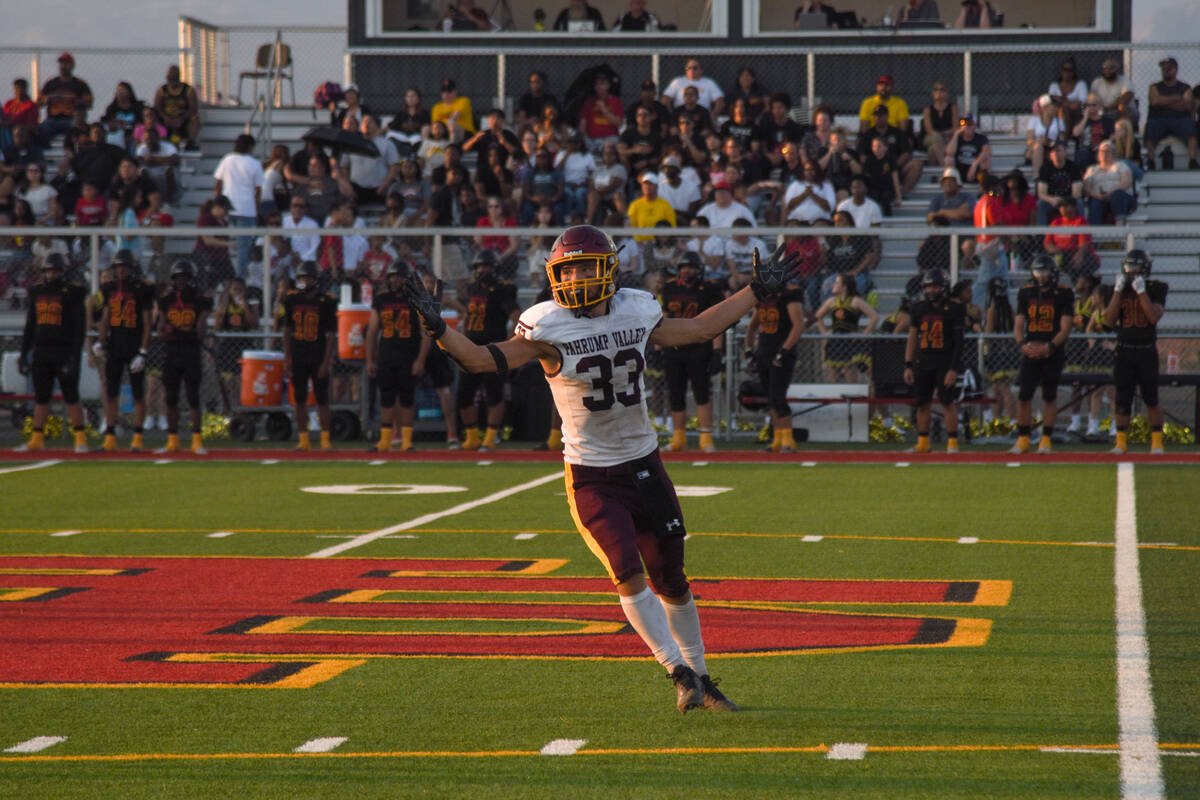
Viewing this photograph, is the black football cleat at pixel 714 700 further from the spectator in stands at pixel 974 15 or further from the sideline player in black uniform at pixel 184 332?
the spectator in stands at pixel 974 15

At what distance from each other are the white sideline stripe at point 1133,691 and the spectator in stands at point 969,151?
13.0 meters

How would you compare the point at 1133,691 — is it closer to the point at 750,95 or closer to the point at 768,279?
the point at 768,279

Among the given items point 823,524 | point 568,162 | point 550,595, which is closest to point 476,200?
point 568,162

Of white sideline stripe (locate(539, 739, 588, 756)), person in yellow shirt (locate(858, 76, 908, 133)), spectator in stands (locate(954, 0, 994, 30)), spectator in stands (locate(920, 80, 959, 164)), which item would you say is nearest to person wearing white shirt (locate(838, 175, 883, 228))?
person in yellow shirt (locate(858, 76, 908, 133))

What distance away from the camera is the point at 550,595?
26.7 ft

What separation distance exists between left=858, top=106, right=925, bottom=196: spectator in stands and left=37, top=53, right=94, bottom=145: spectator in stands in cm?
1251

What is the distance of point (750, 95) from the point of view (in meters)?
24.2

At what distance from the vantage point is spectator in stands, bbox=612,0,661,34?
26.7 m

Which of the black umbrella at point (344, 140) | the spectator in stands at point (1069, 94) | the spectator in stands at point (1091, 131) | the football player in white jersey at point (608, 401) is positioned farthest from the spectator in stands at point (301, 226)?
the football player in white jersey at point (608, 401)

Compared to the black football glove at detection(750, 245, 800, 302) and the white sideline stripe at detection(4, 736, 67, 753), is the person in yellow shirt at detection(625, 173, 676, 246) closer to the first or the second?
the black football glove at detection(750, 245, 800, 302)

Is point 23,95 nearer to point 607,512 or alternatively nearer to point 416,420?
point 416,420

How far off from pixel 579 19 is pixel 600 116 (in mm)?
3107

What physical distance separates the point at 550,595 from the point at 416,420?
35.6 ft

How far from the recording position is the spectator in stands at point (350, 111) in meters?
23.7
